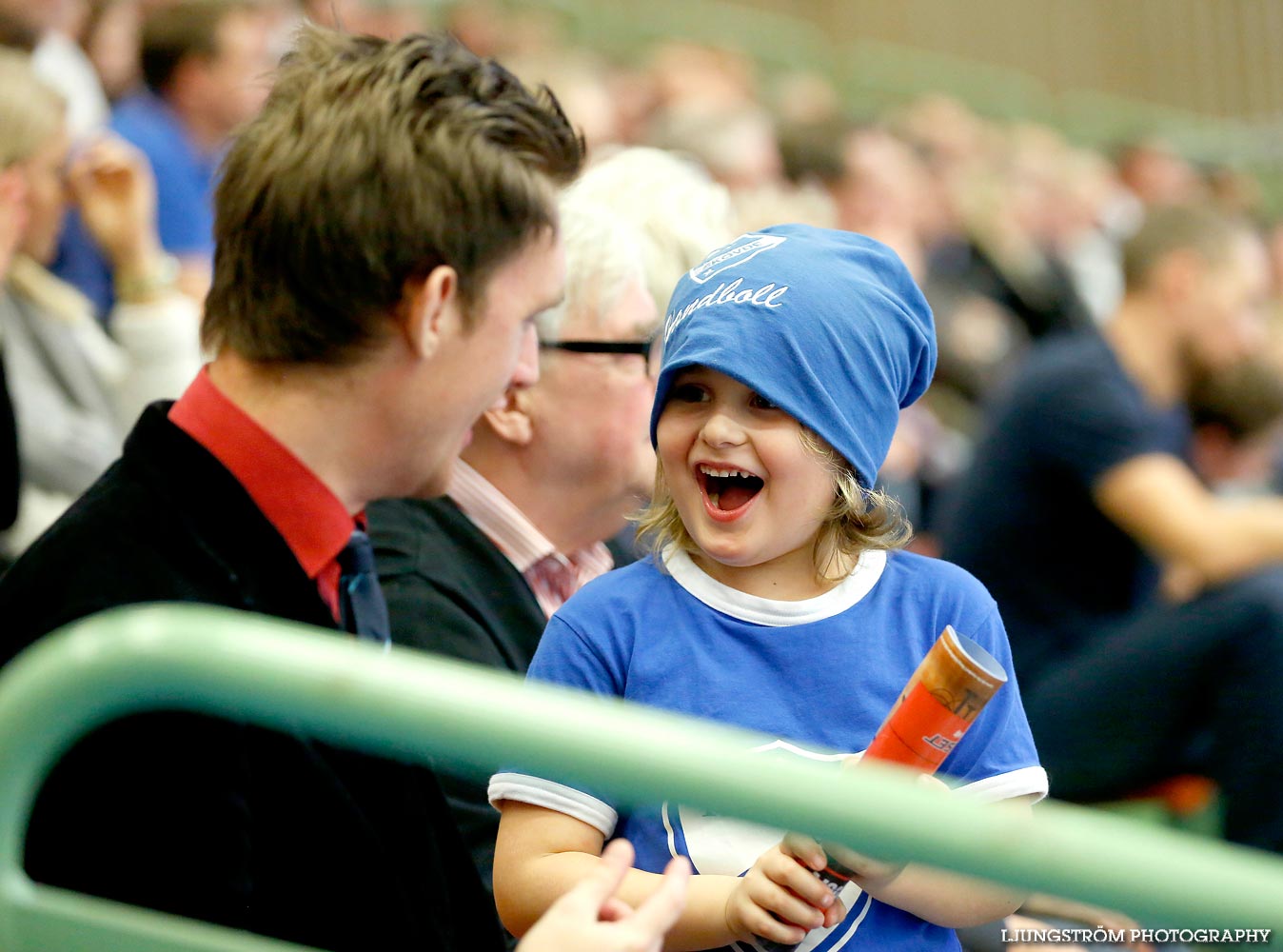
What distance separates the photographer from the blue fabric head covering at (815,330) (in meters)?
1.54

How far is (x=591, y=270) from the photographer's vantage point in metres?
2.24

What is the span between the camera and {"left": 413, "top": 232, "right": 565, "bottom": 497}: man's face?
1627 mm

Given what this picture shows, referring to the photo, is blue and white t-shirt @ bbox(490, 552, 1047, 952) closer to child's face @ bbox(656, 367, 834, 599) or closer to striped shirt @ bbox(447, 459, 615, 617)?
child's face @ bbox(656, 367, 834, 599)

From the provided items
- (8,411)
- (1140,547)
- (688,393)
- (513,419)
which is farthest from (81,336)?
(1140,547)

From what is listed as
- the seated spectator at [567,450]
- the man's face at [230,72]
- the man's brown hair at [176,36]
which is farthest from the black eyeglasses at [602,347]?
the man's brown hair at [176,36]

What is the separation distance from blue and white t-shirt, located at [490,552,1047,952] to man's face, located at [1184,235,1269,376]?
8.98 feet

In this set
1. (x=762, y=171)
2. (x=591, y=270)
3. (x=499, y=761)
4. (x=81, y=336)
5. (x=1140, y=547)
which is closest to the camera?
(x=499, y=761)

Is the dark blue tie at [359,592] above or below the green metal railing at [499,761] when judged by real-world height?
below

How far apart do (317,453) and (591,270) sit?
78cm

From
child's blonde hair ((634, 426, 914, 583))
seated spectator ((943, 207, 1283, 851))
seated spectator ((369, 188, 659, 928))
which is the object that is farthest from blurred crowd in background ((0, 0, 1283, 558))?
child's blonde hair ((634, 426, 914, 583))

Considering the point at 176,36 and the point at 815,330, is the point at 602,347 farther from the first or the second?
the point at 176,36

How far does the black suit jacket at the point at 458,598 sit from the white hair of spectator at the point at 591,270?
0.34 m

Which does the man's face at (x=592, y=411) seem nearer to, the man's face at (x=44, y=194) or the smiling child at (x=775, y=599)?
the smiling child at (x=775, y=599)

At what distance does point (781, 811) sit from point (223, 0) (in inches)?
184
